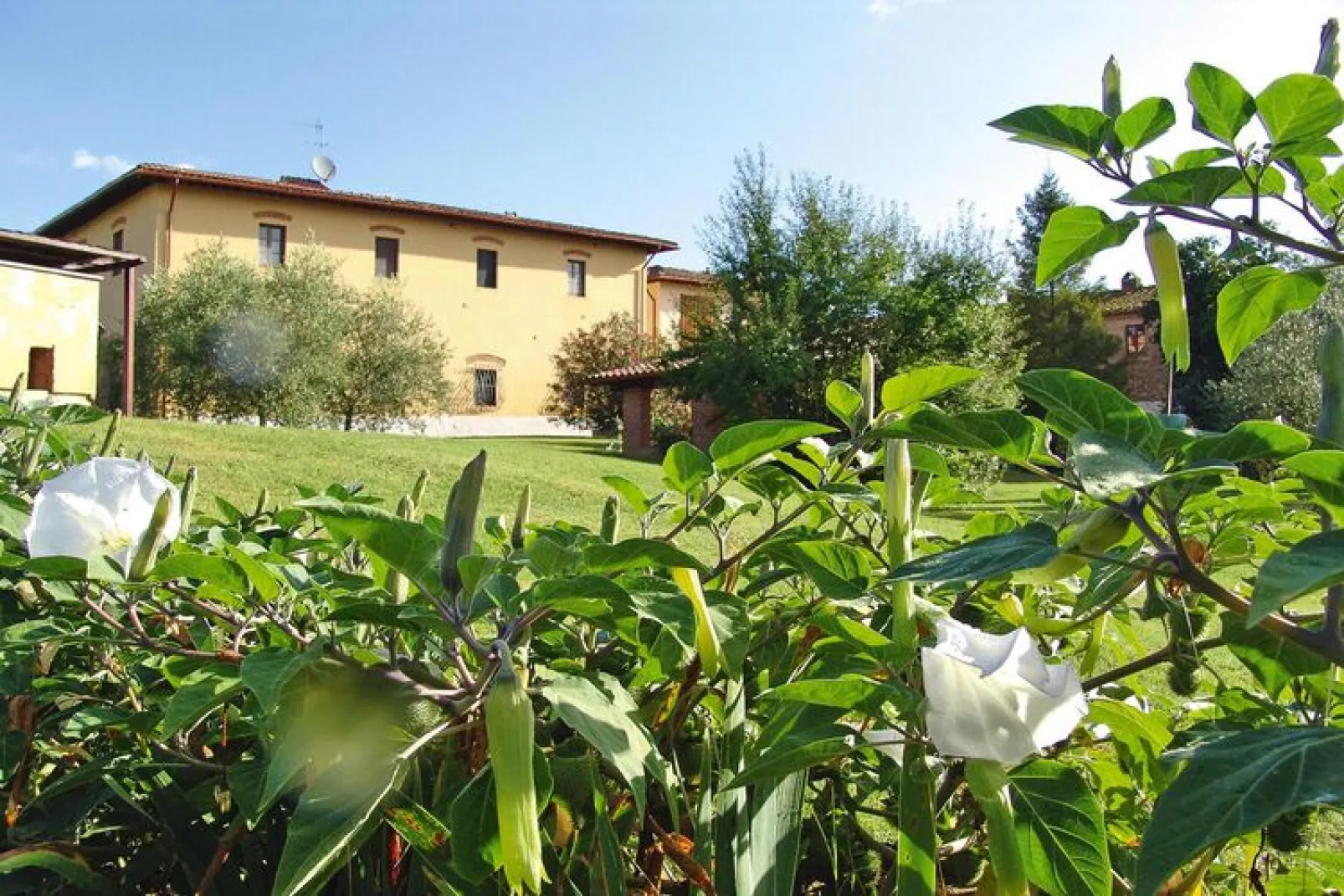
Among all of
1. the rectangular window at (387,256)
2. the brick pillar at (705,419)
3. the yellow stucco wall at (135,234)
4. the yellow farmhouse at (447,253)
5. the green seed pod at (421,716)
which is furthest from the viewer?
the rectangular window at (387,256)

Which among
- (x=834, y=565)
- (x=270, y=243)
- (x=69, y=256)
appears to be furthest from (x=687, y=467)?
(x=270, y=243)

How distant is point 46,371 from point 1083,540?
920cm

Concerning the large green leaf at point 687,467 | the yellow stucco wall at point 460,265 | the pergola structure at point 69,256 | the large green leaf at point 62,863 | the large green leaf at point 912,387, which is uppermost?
the yellow stucco wall at point 460,265

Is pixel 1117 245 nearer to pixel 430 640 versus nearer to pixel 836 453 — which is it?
pixel 836 453

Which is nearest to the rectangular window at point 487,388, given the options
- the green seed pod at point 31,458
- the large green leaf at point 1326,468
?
the green seed pod at point 31,458

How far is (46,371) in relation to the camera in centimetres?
812

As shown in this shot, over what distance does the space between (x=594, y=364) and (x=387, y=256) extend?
500 centimetres

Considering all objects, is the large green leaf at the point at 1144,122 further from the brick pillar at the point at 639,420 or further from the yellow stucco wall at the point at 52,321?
the brick pillar at the point at 639,420

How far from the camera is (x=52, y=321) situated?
8141mm

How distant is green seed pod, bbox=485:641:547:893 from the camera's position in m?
0.49

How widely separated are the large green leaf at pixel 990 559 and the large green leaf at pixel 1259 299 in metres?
0.33

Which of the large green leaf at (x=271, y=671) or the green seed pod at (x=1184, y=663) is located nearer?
the large green leaf at (x=271, y=671)

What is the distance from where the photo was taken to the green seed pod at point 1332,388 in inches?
20.4

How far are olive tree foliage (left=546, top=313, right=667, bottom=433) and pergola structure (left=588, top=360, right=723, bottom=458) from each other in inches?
82.7
